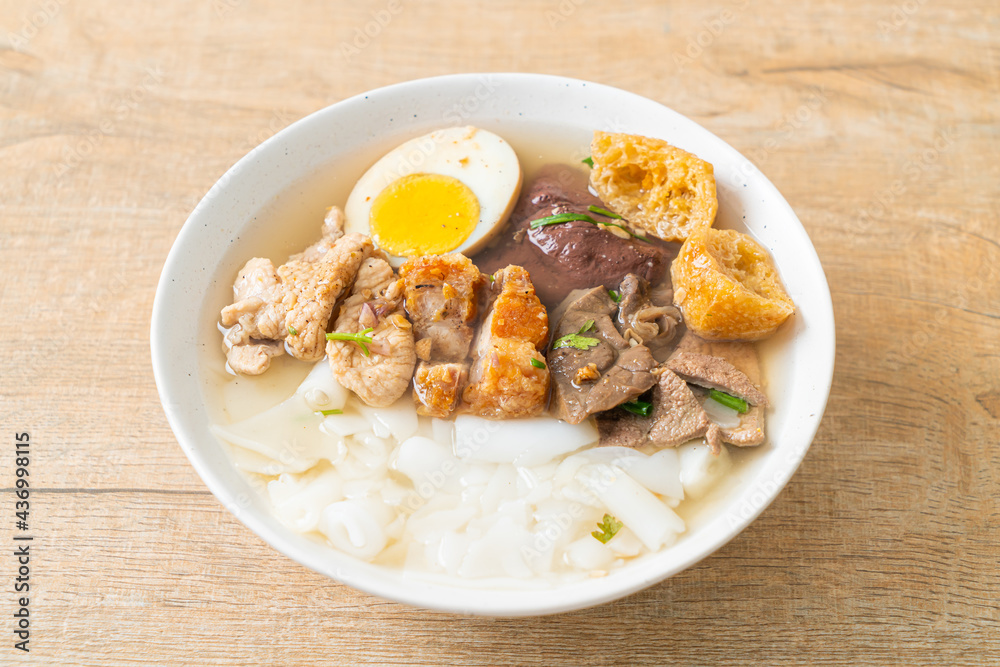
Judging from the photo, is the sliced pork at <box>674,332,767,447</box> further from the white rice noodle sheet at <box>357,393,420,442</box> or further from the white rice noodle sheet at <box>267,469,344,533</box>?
the white rice noodle sheet at <box>267,469,344,533</box>

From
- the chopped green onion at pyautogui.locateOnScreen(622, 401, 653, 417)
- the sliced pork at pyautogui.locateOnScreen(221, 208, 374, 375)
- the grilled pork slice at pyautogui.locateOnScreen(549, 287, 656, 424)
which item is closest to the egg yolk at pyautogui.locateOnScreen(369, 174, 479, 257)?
the sliced pork at pyautogui.locateOnScreen(221, 208, 374, 375)

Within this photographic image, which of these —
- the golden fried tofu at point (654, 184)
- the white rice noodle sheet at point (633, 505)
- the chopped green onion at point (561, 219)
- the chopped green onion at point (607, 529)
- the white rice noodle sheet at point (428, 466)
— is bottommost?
the white rice noodle sheet at point (428, 466)

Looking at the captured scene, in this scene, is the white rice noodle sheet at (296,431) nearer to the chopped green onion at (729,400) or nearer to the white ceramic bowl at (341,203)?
the white ceramic bowl at (341,203)

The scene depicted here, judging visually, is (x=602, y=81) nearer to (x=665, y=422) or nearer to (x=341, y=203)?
(x=341, y=203)

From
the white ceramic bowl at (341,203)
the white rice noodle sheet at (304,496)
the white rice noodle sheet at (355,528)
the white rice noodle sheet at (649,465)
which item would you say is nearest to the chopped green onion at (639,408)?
the white rice noodle sheet at (649,465)

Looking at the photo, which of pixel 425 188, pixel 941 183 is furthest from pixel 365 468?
pixel 941 183

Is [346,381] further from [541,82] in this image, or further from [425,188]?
[541,82]
